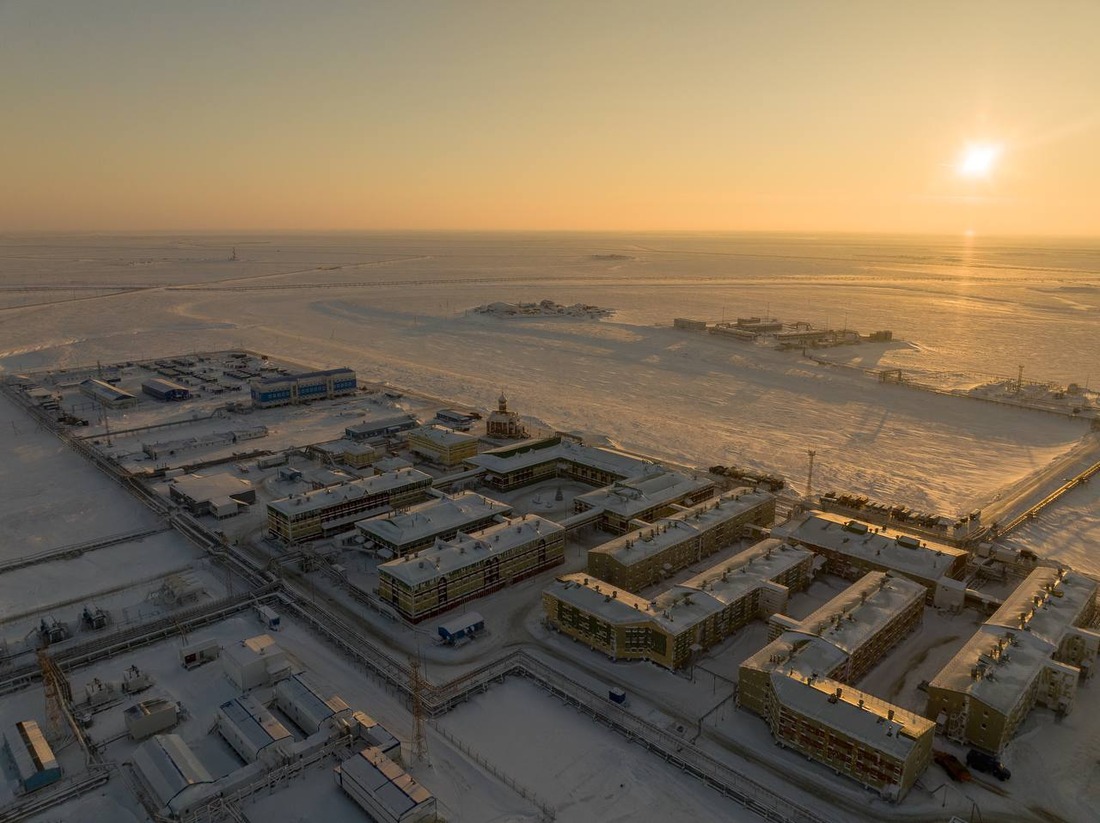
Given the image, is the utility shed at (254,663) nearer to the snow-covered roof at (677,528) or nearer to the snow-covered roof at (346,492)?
the snow-covered roof at (346,492)

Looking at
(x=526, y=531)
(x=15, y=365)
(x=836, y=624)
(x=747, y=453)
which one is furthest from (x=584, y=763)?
(x=15, y=365)

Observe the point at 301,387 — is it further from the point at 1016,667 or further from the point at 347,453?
the point at 1016,667

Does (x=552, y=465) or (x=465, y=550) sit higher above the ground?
(x=465, y=550)

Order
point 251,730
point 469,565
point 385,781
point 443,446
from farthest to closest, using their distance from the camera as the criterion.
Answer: point 443,446 → point 469,565 → point 251,730 → point 385,781

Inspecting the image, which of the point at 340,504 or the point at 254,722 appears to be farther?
the point at 340,504

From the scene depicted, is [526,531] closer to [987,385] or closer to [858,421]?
[858,421]

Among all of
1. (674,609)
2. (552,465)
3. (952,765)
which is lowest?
(952,765)

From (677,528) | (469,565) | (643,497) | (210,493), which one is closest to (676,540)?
(677,528)
